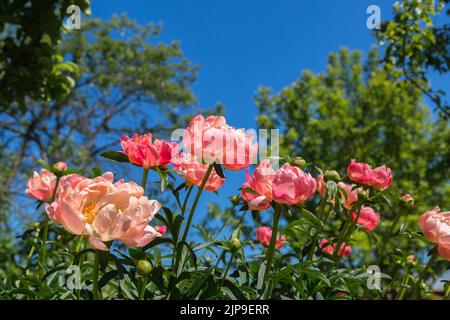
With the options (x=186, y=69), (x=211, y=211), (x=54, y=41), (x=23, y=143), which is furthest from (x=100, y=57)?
(x=54, y=41)

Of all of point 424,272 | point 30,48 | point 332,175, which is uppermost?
point 30,48

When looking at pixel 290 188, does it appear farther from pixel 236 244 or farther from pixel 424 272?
pixel 424 272

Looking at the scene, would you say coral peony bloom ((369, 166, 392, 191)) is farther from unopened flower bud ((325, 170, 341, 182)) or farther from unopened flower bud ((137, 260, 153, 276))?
unopened flower bud ((137, 260, 153, 276))

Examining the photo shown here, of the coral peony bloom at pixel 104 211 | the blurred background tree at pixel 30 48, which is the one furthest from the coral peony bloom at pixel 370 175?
the blurred background tree at pixel 30 48

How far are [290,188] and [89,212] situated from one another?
36cm

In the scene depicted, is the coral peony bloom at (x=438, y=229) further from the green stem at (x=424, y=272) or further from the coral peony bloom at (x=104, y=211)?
the coral peony bloom at (x=104, y=211)

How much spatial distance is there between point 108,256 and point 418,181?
10447mm

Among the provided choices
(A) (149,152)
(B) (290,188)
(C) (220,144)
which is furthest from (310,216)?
(A) (149,152)

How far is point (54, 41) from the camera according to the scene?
11.7ft

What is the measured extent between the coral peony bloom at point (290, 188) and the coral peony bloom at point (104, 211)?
9.2 inches

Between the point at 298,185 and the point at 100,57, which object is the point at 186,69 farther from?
the point at 298,185

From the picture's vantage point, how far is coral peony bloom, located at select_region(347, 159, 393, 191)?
3.96ft

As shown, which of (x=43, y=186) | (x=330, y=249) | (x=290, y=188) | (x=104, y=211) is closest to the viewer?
(x=104, y=211)

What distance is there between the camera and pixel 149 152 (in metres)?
1.01
